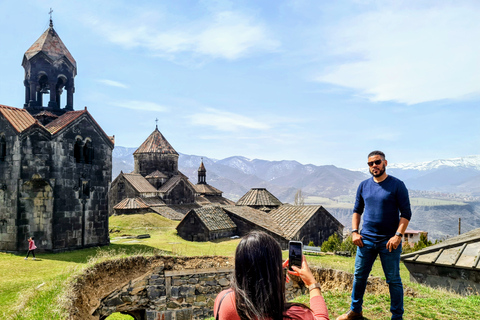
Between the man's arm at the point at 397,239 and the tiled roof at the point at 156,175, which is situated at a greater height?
the tiled roof at the point at 156,175

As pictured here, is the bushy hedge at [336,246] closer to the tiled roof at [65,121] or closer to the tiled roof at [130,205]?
the tiled roof at [65,121]

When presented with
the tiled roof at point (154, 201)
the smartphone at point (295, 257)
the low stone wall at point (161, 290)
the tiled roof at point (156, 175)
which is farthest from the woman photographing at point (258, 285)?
the tiled roof at point (156, 175)

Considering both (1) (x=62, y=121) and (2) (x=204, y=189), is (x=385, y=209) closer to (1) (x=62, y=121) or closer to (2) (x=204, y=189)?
(1) (x=62, y=121)

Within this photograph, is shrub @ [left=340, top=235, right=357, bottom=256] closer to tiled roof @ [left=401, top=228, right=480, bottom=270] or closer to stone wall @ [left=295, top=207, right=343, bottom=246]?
stone wall @ [left=295, top=207, right=343, bottom=246]

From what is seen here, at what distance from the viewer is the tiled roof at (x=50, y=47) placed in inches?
707

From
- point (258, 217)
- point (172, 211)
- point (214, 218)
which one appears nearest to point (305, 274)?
point (214, 218)

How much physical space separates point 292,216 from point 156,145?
23.9 meters

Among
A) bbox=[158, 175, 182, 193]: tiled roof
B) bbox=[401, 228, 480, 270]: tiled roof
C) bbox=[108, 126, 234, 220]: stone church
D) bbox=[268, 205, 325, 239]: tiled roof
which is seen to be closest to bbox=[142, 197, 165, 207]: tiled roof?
bbox=[108, 126, 234, 220]: stone church

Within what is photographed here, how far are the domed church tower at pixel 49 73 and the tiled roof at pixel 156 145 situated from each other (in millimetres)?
21440

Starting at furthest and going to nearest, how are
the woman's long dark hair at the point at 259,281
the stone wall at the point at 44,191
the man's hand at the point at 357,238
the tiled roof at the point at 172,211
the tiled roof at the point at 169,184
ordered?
the tiled roof at the point at 169,184, the tiled roof at the point at 172,211, the stone wall at the point at 44,191, the man's hand at the point at 357,238, the woman's long dark hair at the point at 259,281

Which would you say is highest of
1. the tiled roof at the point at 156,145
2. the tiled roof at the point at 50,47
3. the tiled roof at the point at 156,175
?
Result: the tiled roof at the point at 50,47

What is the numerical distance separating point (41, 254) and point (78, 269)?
6274mm

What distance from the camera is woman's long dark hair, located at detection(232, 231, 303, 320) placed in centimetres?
206

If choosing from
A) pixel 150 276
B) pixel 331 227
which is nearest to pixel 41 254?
pixel 150 276
